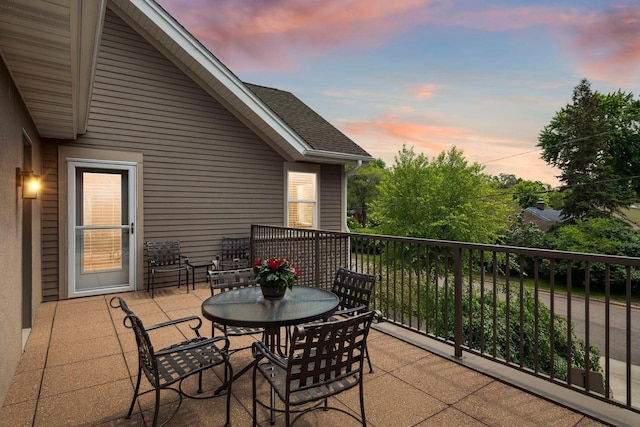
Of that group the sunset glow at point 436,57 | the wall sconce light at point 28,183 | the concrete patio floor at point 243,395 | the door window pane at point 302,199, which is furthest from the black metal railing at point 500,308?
the sunset glow at point 436,57

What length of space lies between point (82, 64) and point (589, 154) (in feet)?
97.6

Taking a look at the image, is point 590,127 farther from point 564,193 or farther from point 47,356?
point 47,356

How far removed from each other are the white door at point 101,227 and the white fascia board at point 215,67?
2283mm

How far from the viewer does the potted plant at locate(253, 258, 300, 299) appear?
2.64m

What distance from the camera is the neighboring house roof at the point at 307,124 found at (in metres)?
8.39

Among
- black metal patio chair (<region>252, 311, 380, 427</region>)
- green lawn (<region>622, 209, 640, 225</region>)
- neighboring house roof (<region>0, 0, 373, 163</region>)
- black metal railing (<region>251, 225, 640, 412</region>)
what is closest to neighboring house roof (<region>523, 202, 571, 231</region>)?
green lawn (<region>622, 209, 640, 225</region>)

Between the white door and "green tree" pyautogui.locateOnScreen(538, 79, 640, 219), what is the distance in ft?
87.4

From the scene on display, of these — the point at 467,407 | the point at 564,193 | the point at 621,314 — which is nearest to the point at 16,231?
the point at 467,407

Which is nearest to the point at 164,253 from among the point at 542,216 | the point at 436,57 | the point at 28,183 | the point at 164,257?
the point at 164,257

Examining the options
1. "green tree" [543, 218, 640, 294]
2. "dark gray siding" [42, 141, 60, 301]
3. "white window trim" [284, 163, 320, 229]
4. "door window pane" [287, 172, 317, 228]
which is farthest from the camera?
"green tree" [543, 218, 640, 294]

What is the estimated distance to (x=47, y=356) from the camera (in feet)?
10.5

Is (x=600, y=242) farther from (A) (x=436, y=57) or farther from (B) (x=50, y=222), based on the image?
(B) (x=50, y=222)

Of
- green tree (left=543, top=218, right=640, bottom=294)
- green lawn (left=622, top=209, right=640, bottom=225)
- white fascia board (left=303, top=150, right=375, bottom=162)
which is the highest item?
white fascia board (left=303, top=150, right=375, bottom=162)

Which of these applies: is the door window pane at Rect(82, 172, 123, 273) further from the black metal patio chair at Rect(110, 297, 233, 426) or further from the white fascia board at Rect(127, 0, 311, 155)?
the black metal patio chair at Rect(110, 297, 233, 426)
